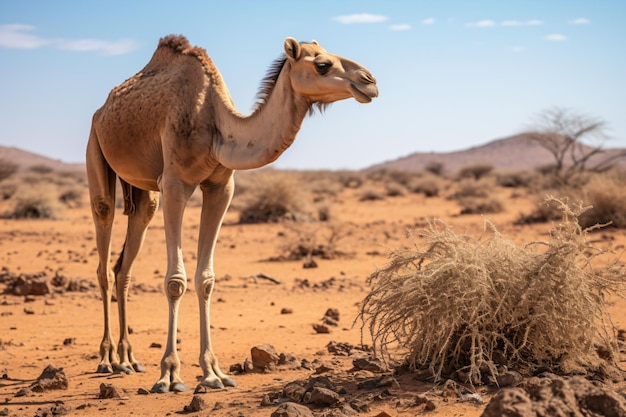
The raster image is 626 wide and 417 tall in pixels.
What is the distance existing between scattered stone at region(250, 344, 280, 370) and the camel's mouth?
8.61 feet

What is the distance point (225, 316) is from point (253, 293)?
1.82 metres

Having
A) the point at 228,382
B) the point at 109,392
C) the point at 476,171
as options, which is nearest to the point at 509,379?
the point at 228,382

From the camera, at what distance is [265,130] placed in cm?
629

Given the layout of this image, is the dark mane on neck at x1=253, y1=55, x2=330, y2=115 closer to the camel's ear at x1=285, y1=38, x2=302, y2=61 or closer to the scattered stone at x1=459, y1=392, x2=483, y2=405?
the camel's ear at x1=285, y1=38, x2=302, y2=61

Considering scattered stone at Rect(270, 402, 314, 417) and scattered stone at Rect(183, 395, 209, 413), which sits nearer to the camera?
scattered stone at Rect(270, 402, 314, 417)

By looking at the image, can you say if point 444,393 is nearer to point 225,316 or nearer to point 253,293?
point 225,316

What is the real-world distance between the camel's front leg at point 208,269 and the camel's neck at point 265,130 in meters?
0.60

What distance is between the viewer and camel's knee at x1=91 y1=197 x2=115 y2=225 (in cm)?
788

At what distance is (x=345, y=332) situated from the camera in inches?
361

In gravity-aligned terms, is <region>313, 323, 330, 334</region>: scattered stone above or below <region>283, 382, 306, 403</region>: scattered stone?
below

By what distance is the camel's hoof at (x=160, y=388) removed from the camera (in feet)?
20.9

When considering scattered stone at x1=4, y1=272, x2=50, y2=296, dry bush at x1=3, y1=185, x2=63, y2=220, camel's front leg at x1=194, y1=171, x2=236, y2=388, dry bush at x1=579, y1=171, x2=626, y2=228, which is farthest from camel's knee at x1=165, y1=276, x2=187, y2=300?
dry bush at x1=3, y1=185, x2=63, y2=220

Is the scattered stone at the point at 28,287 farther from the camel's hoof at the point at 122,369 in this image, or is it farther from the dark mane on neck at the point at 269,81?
the dark mane on neck at the point at 269,81

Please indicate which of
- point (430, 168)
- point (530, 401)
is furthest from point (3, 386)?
point (430, 168)
